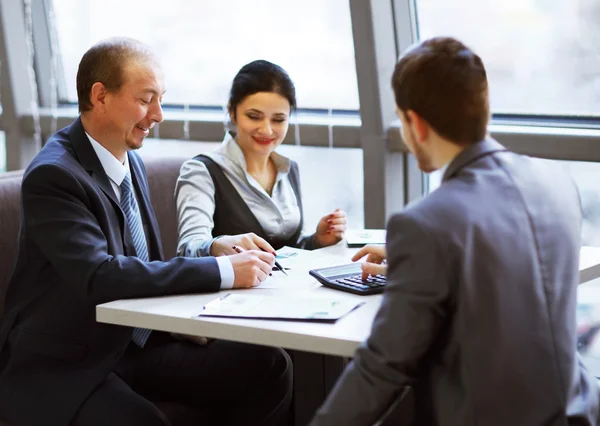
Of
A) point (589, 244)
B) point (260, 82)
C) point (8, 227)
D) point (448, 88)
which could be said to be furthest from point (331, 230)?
point (448, 88)

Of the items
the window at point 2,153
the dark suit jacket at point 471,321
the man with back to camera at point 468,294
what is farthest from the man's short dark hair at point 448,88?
the window at point 2,153

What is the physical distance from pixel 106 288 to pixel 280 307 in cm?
46

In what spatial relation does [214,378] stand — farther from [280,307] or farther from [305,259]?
[280,307]

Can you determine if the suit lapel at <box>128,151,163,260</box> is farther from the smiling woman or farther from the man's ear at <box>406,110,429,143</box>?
the man's ear at <box>406,110,429,143</box>

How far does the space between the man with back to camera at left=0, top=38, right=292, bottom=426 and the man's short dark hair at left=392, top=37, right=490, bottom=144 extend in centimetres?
78

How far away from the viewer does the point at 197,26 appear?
4.31 meters

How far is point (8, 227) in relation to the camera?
109 inches

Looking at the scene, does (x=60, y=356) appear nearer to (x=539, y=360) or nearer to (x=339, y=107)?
(x=539, y=360)

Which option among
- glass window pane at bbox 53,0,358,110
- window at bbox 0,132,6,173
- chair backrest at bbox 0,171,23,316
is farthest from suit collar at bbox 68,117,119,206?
window at bbox 0,132,6,173

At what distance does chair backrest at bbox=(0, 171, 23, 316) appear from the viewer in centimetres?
272

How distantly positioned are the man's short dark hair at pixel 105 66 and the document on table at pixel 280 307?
0.74m

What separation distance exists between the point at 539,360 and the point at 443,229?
0.32 meters

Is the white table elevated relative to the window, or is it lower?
lower

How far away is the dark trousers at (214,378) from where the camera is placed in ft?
8.35
